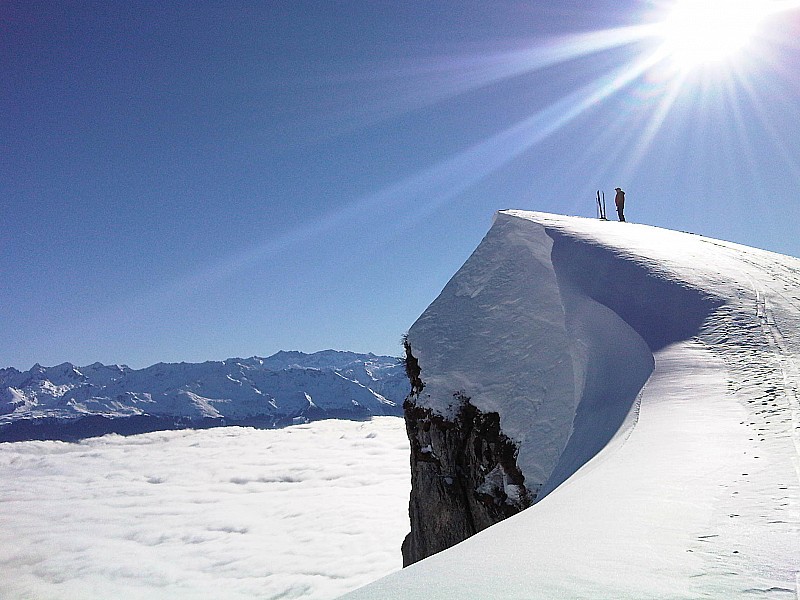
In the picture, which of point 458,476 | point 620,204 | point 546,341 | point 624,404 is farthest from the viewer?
point 620,204

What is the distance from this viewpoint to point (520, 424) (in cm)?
1653

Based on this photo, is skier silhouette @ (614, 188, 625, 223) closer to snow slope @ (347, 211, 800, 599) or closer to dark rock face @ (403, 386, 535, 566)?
snow slope @ (347, 211, 800, 599)

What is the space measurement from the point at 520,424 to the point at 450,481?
5717 millimetres

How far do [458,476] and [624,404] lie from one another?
11239 mm

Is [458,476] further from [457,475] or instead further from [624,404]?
[624,404]

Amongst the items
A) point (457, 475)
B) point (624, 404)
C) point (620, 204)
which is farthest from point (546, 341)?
point (620, 204)

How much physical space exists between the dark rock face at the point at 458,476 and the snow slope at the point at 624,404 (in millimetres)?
736

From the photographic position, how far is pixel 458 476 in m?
20.5

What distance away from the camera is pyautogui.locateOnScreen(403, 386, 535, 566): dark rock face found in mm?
16484

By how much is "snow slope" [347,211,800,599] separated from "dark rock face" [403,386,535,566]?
0.74 meters

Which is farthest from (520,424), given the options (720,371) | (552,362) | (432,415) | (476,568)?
(476,568)

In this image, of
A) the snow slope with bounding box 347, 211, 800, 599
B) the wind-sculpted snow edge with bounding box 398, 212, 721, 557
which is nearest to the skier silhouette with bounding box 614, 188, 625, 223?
the snow slope with bounding box 347, 211, 800, 599

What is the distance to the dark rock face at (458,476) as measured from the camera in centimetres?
1648

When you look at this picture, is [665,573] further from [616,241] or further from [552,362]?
[616,241]
